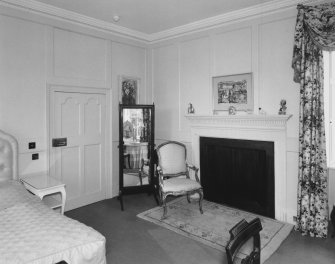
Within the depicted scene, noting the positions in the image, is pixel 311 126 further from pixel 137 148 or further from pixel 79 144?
pixel 79 144

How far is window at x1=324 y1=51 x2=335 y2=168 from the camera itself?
379 centimetres

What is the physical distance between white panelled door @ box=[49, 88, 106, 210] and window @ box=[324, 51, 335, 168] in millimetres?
3511

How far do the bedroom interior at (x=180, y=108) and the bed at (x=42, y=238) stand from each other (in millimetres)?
939

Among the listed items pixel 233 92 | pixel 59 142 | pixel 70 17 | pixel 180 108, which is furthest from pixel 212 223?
pixel 70 17

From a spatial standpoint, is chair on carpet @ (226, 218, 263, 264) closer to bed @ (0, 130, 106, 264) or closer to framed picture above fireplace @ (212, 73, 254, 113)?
bed @ (0, 130, 106, 264)

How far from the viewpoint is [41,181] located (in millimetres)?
3779

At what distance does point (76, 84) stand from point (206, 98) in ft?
7.16

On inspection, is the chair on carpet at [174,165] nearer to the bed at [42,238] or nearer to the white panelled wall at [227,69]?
the white panelled wall at [227,69]

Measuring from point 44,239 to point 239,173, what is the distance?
3.14 metres

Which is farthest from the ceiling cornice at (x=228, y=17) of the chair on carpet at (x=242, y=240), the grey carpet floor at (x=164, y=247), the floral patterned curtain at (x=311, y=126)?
the chair on carpet at (x=242, y=240)

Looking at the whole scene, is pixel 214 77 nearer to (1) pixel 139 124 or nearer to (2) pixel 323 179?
(1) pixel 139 124

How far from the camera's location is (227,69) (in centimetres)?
446

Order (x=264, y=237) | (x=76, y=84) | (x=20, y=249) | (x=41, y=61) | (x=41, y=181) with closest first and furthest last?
1. (x=20, y=249)
2. (x=264, y=237)
3. (x=41, y=181)
4. (x=41, y=61)
5. (x=76, y=84)

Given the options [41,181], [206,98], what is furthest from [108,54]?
[41,181]
